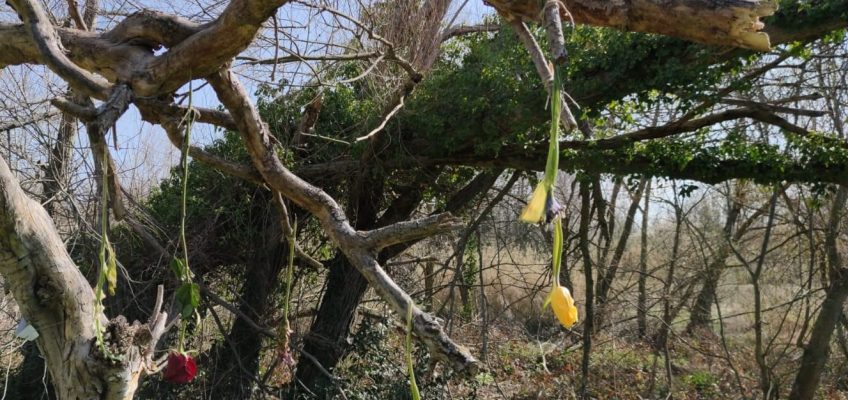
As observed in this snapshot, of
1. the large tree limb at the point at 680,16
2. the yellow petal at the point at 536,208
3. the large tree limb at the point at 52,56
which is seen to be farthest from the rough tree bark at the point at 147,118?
the yellow petal at the point at 536,208

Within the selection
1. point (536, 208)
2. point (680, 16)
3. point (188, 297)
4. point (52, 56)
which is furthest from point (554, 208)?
point (52, 56)

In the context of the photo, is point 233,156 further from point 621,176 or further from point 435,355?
point 435,355

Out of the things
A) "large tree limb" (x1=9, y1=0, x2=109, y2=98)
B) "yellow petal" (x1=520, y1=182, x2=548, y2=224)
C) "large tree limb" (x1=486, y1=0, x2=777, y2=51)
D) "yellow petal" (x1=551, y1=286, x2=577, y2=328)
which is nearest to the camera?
"yellow petal" (x1=520, y1=182, x2=548, y2=224)

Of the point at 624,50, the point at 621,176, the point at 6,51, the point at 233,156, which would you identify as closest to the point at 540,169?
the point at 621,176

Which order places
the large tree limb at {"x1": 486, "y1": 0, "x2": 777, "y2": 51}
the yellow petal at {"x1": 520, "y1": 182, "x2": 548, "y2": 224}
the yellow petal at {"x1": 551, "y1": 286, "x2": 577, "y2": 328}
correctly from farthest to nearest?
the large tree limb at {"x1": 486, "y1": 0, "x2": 777, "y2": 51}
the yellow petal at {"x1": 551, "y1": 286, "x2": 577, "y2": 328}
the yellow petal at {"x1": 520, "y1": 182, "x2": 548, "y2": 224}

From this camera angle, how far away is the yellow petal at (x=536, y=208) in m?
0.80

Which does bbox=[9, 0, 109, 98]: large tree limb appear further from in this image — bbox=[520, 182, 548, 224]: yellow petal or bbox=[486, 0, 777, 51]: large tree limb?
bbox=[520, 182, 548, 224]: yellow petal

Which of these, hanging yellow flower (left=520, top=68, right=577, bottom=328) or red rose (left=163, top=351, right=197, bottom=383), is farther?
red rose (left=163, top=351, right=197, bottom=383)

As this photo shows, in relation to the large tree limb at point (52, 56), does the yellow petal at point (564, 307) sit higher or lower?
lower

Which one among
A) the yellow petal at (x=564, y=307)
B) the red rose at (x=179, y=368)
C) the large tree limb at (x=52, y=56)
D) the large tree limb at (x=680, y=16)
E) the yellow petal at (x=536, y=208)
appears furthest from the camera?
the red rose at (x=179, y=368)

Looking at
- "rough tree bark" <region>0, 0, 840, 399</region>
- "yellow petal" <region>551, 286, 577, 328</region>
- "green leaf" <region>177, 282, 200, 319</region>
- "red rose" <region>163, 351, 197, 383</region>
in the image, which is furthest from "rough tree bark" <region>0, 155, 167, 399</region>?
"yellow petal" <region>551, 286, 577, 328</region>

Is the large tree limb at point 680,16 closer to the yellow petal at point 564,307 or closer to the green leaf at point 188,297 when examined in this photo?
the yellow petal at point 564,307

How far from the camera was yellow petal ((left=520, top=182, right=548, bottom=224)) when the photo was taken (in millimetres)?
800

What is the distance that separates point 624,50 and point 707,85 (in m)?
0.60
